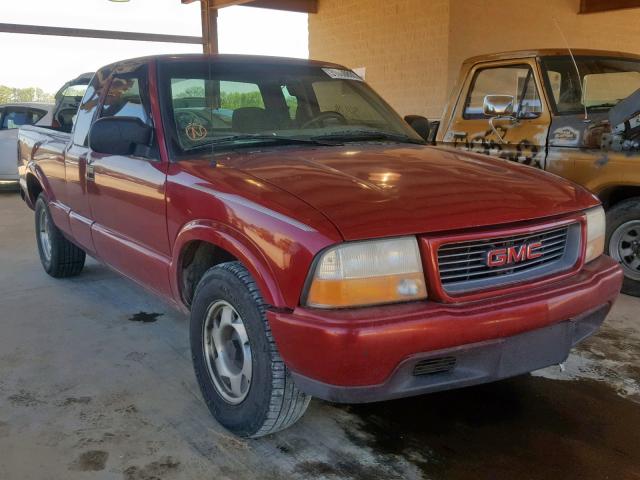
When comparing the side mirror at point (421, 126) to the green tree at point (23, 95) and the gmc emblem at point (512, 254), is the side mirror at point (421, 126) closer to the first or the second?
the gmc emblem at point (512, 254)

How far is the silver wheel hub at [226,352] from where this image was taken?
8.73 ft

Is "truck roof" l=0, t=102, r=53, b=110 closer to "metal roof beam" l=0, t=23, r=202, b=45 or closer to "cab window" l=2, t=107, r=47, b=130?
"cab window" l=2, t=107, r=47, b=130

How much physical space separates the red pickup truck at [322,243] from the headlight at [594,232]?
2 cm

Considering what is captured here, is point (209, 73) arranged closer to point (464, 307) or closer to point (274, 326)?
point (274, 326)

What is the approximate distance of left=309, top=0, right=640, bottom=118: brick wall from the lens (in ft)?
36.0

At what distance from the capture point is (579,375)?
3391mm

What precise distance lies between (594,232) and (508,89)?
9.84 feet

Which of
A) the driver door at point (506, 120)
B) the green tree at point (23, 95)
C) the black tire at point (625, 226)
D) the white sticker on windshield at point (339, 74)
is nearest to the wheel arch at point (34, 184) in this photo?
the white sticker on windshield at point (339, 74)

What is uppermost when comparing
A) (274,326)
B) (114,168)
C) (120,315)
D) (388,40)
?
(388,40)

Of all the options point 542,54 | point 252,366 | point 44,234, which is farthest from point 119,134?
point 542,54

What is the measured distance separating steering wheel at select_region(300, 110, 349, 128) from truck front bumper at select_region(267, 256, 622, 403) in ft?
5.17

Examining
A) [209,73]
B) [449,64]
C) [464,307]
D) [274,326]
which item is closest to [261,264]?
[274,326]

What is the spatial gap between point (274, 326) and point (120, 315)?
2512 mm

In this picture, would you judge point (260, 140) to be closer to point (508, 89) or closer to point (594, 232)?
point (594, 232)
